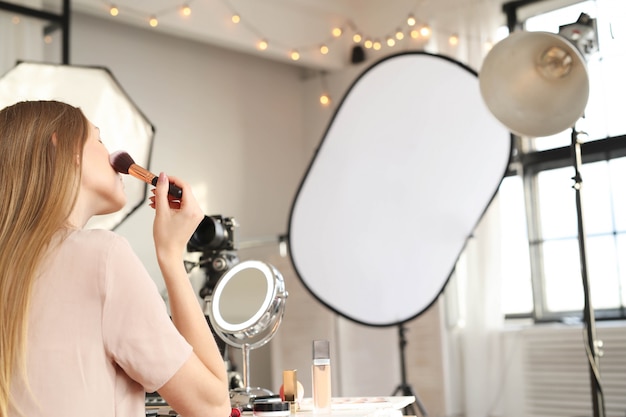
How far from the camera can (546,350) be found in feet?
13.6

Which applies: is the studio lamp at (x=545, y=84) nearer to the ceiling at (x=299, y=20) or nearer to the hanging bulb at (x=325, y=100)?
the ceiling at (x=299, y=20)

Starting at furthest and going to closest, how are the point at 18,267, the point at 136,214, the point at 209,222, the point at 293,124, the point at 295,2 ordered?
the point at 293,124 < the point at 295,2 < the point at 136,214 < the point at 209,222 < the point at 18,267

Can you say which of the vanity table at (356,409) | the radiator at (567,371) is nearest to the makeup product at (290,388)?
the vanity table at (356,409)

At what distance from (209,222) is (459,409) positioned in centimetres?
304

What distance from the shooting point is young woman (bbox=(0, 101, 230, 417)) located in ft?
3.34

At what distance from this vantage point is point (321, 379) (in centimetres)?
158

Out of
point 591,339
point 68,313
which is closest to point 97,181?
point 68,313

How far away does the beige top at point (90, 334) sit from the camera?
1017mm

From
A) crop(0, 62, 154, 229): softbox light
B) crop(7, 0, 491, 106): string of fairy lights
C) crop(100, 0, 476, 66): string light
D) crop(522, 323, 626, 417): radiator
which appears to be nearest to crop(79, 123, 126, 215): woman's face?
crop(0, 62, 154, 229): softbox light

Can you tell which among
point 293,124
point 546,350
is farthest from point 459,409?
point 293,124

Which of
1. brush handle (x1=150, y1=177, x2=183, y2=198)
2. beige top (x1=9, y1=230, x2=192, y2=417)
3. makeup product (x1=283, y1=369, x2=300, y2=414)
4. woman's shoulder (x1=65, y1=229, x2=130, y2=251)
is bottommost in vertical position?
makeup product (x1=283, y1=369, x2=300, y2=414)

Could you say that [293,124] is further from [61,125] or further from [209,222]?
[61,125]

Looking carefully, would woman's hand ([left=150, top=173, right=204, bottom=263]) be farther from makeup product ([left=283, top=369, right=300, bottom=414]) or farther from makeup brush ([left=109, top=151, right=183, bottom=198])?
makeup product ([left=283, top=369, right=300, bottom=414])

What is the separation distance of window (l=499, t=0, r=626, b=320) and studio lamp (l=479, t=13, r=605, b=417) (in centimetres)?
143
